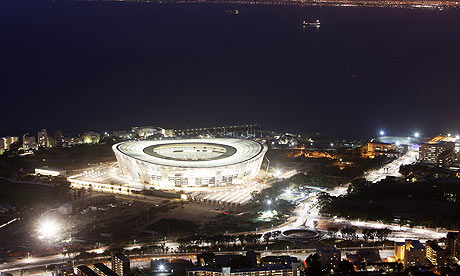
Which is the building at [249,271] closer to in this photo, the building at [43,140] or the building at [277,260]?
the building at [277,260]

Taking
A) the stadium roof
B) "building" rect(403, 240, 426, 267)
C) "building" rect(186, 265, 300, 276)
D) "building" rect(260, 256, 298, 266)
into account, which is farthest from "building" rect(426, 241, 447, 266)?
the stadium roof

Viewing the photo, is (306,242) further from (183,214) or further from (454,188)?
(454,188)

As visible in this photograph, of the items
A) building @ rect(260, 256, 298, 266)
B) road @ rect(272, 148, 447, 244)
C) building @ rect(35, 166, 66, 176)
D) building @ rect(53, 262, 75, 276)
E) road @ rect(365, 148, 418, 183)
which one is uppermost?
building @ rect(260, 256, 298, 266)

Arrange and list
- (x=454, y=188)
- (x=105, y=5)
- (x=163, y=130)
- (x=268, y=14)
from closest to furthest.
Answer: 1. (x=454, y=188)
2. (x=163, y=130)
3. (x=268, y=14)
4. (x=105, y=5)

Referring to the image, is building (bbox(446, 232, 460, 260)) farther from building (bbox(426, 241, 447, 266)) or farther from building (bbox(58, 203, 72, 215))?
building (bbox(58, 203, 72, 215))

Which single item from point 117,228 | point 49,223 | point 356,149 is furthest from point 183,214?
point 356,149

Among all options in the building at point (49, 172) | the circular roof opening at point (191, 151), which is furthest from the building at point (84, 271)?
the building at point (49, 172)

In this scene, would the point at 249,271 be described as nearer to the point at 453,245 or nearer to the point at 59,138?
the point at 453,245
